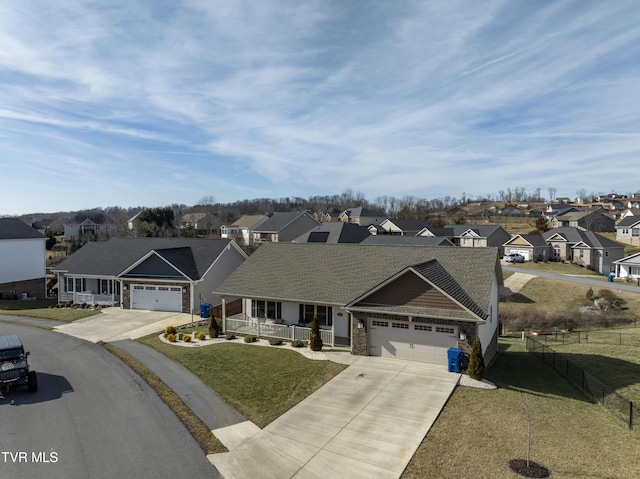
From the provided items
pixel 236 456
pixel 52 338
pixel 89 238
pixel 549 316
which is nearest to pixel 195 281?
pixel 52 338

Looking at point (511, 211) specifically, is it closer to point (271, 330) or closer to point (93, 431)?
point (271, 330)

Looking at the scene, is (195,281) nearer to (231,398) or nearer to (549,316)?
(231,398)

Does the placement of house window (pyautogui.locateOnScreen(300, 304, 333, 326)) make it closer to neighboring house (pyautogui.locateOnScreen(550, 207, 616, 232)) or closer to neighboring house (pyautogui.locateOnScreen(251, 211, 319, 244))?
neighboring house (pyautogui.locateOnScreen(251, 211, 319, 244))

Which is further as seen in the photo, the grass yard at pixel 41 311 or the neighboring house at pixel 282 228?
the neighboring house at pixel 282 228

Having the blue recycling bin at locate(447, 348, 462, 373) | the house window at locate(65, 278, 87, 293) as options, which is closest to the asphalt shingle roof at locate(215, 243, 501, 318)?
the blue recycling bin at locate(447, 348, 462, 373)

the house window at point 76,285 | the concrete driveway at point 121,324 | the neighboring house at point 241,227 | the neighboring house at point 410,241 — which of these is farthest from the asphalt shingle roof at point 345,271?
the neighboring house at point 241,227

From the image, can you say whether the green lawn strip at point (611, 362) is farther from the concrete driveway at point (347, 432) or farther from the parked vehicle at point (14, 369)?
the parked vehicle at point (14, 369)
